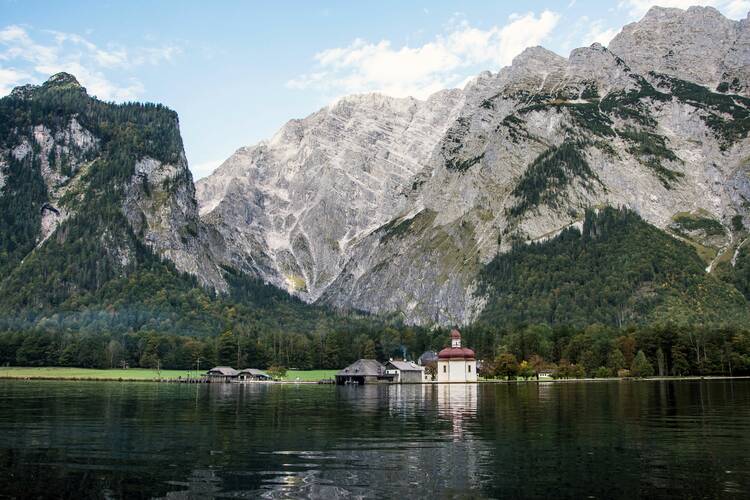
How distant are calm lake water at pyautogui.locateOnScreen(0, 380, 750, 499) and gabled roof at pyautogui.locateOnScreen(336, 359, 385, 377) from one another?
106 meters

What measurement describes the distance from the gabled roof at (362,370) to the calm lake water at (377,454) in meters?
106

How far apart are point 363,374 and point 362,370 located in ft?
5.89

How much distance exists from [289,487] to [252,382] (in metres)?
151

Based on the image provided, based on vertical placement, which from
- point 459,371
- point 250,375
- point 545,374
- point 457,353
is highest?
point 457,353

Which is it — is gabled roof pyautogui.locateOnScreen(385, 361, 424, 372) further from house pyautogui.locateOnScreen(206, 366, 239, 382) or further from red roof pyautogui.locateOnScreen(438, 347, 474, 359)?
house pyautogui.locateOnScreen(206, 366, 239, 382)

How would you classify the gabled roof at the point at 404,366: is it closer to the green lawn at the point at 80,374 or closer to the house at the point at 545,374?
the green lawn at the point at 80,374

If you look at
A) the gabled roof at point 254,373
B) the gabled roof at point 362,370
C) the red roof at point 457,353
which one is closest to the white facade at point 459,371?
the red roof at point 457,353

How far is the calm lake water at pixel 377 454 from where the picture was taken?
96.9ft

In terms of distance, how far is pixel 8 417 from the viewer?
60.2m

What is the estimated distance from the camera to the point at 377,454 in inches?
1548

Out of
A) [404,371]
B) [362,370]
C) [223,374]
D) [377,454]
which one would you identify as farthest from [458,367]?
[377,454]

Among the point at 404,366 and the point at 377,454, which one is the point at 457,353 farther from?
the point at 377,454

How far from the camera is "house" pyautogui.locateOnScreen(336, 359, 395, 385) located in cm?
17112

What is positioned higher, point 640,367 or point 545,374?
point 640,367
